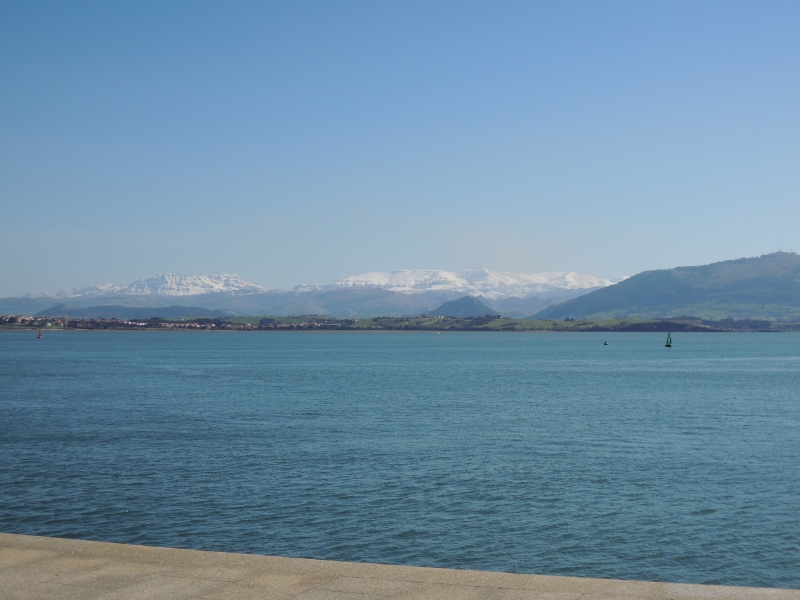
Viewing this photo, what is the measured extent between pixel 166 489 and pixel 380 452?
1353 cm

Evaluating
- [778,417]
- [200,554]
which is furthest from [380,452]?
[778,417]

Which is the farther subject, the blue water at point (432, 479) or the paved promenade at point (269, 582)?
the blue water at point (432, 479)

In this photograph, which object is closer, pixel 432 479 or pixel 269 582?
pixel 269 582

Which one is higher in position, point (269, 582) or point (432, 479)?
point (269, 582)

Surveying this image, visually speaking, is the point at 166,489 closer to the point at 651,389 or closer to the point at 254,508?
the point at 254,508

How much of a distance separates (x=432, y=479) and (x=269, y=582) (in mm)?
22991

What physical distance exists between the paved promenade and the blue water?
9.72 meters

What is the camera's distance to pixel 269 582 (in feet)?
47.5

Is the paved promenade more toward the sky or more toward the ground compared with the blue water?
more toward the sky

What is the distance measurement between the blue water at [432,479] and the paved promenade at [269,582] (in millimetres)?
9715

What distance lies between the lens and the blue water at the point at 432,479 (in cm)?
2627

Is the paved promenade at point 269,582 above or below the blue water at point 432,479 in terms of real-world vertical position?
above

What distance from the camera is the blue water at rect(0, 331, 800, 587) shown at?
26266 mm

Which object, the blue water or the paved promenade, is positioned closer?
the paved promenade
